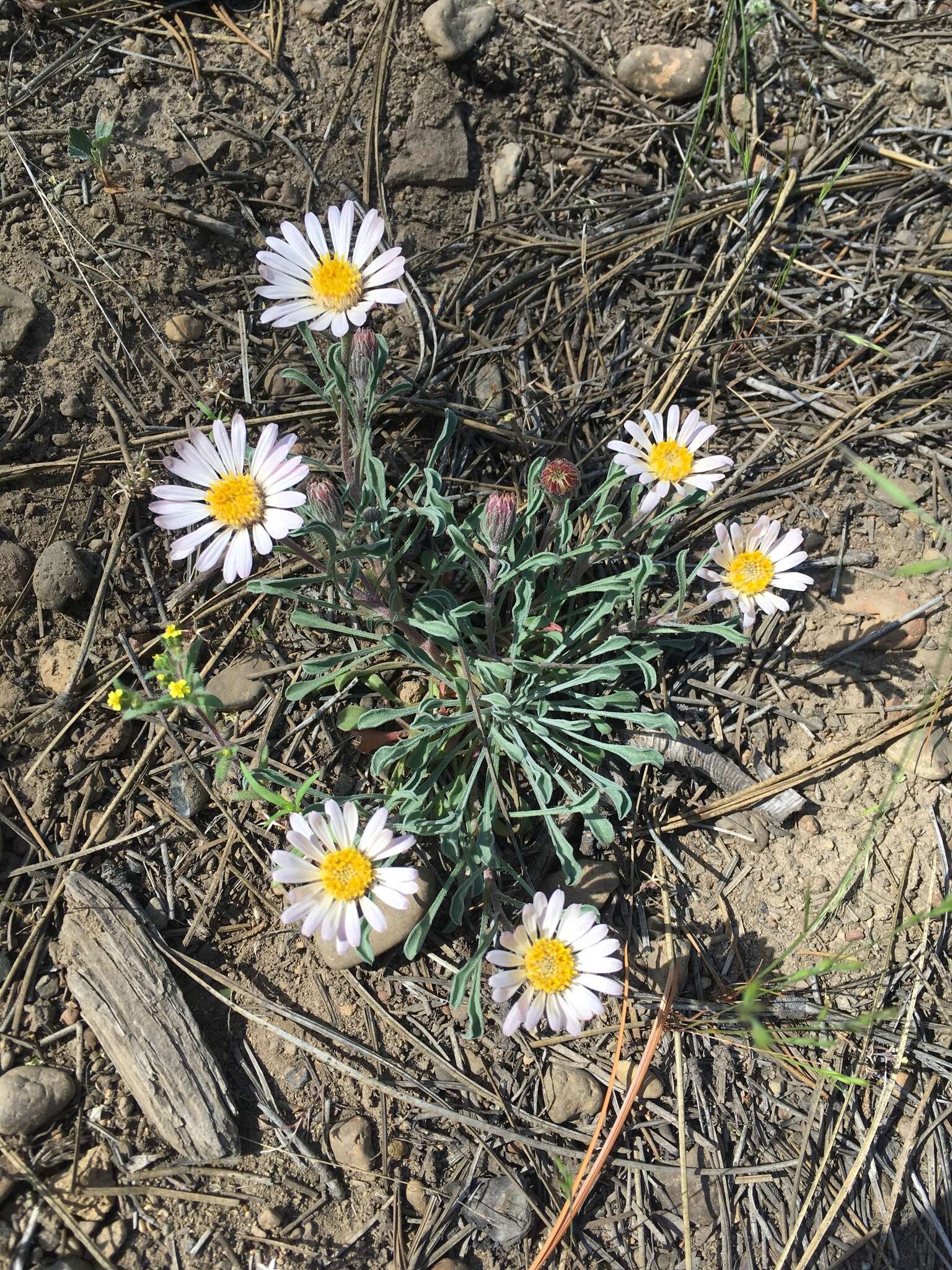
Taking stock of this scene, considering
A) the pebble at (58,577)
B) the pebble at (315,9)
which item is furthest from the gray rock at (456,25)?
the pebble at (58,577)

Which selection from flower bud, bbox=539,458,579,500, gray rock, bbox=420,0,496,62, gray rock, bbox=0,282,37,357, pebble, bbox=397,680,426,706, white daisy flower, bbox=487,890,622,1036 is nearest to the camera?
white daisy flower, bbox=487,890,622,1036

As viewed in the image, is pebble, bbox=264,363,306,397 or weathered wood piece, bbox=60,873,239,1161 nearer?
weathered wood piece, bbox=60,873,239,1161

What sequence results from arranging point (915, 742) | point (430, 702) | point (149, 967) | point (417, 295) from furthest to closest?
1. point (417, 295)
2. point (915, 742)
3. point (430, 702)
4. point (149, 967)

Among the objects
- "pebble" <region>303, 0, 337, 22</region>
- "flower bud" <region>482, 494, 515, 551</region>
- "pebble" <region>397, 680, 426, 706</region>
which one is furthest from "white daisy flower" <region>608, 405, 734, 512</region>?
"pebble" <region>303, 0, 337, 22</region>

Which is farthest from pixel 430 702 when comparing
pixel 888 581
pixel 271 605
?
pixel 888 581

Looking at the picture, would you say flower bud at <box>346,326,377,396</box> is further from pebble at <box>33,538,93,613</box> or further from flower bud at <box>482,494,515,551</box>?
pebble at <box>33,538,93,613</box>

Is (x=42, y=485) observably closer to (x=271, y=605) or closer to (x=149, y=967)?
(x=271, y=605)
